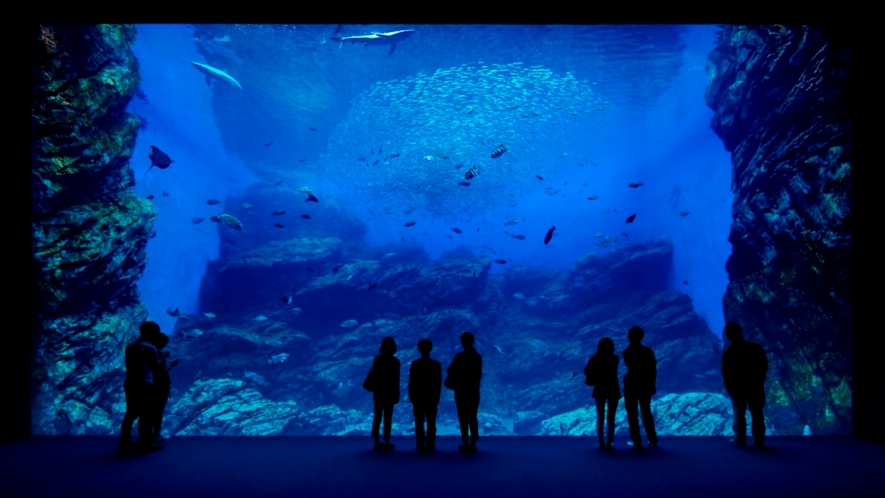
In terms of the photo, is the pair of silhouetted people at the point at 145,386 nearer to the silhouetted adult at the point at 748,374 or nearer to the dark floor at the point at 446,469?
the dark floor at the point at 446,469

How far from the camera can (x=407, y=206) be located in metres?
49.8

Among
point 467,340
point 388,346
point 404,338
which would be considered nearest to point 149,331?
point 388,346

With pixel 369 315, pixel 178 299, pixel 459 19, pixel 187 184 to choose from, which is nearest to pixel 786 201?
pixel 459 19

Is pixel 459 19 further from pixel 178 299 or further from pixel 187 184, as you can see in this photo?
pixel 187 184

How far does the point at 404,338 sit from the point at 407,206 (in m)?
29.5

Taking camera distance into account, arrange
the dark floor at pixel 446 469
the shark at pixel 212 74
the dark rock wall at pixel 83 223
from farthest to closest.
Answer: the shark at pixel 212 74 → the dark rock wall at pixel 83 223 → the dark floor at pixel 446 469

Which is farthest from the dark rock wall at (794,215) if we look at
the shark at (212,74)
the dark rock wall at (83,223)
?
the shark at (212,74)

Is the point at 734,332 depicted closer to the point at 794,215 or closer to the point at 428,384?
the point at 428,384

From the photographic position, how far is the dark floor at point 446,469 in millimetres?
3744

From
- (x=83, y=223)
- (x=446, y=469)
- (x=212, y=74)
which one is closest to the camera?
(x=446, y=469)

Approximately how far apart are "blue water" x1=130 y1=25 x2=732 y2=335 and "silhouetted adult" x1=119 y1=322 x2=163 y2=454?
2021cm

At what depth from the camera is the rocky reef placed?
17.1m

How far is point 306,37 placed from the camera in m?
23.4

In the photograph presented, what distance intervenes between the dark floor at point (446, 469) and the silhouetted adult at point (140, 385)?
29 centimetres
